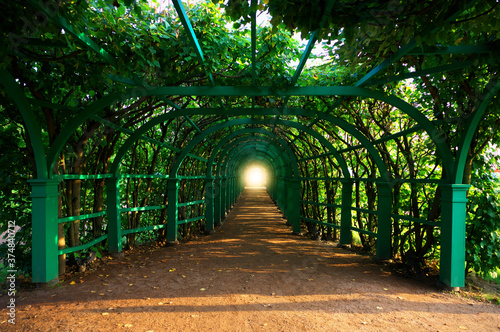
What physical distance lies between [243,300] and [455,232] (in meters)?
2.90

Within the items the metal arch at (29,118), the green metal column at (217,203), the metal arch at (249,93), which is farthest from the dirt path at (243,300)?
the green metal column at (217,203)

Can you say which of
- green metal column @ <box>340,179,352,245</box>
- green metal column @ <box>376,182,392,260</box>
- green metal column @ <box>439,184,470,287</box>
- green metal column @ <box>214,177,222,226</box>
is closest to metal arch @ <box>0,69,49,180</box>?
green metal column @ <box>439,184,470,287</box>

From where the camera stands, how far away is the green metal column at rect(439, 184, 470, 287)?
4.12 m

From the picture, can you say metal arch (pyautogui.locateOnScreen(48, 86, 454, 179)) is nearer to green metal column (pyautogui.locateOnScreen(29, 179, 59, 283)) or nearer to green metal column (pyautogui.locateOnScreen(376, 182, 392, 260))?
green metal column (pyautogui.locateOnScreen(29, 179, 59, 283))

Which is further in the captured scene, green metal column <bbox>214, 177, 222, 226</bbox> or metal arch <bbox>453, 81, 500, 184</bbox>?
green metal column <bbox>214, 177, 222, 226</bbox>

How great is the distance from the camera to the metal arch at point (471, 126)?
3582 millimetres

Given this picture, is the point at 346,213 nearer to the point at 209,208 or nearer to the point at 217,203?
the point at 209,208

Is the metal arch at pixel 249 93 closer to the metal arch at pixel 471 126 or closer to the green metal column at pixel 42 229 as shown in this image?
the metal arch at pixel 471 126

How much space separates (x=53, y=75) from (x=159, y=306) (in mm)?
3301

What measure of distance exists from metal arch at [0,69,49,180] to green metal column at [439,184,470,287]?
17.5 feet

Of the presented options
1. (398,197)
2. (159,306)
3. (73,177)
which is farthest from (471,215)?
(73,177)

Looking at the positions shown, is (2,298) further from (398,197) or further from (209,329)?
(398,197)

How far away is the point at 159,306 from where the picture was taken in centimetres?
374

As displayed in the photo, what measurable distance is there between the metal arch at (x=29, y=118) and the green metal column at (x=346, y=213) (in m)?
6.03
